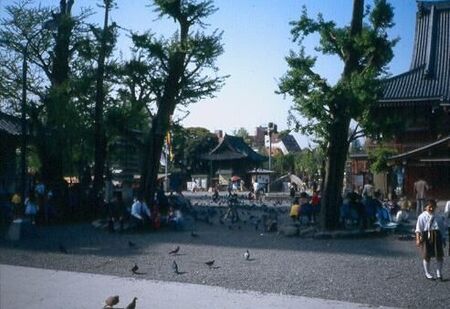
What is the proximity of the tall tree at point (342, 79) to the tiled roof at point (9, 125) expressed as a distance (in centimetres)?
1191

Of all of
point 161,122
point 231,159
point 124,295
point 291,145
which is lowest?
point 124,295

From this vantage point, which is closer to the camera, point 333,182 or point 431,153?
point 333,182

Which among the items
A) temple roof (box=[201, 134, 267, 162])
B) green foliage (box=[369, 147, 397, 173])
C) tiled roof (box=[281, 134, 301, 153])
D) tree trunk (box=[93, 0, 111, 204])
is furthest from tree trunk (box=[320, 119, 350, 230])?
tiled roof (box=[281, 134, 301, 153])

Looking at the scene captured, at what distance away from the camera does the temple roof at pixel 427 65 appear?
73.8 ft

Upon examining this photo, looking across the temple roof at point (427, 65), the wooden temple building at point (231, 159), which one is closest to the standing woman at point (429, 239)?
the temple roof at point (427, 65)

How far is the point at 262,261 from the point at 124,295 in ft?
12.7

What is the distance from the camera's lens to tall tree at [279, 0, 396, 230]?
13.1 meters

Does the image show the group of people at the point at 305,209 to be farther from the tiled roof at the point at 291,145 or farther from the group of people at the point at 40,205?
the tiled roof at the point at 291,145

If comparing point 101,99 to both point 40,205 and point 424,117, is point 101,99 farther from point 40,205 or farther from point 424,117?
point 424,117

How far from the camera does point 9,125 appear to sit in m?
20.2

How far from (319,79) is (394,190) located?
1277 cm

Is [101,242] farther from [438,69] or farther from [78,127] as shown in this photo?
[438,69]

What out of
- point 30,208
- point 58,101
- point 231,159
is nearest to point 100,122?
point 58,101

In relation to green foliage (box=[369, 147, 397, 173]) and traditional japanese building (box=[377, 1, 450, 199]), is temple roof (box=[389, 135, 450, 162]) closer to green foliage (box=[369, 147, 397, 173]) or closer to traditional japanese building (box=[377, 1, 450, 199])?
traditional japanese building (box=[377, 1, 450, 199])
